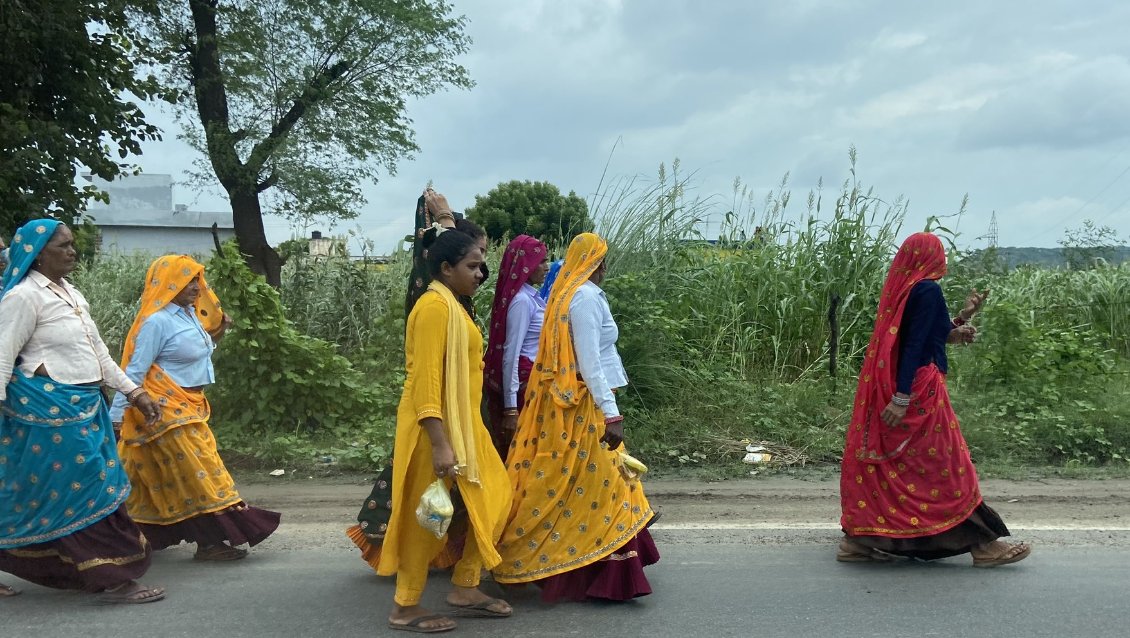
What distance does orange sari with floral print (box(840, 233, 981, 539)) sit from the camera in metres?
4.77

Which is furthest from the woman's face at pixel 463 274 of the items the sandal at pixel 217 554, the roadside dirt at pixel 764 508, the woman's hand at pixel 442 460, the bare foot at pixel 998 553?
the bare foot at pixel 998 553

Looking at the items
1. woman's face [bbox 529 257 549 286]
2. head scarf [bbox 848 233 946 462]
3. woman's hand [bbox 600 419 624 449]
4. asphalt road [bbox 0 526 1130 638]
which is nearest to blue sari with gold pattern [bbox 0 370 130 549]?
asphalt road [bbox 0 526 1130 638]

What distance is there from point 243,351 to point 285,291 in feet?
14.6

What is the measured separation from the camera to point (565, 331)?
4.39 meters

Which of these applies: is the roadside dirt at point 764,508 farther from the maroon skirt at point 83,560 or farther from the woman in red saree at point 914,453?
the maroon skirt at point 83,560

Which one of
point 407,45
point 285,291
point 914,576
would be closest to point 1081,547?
point 914,576

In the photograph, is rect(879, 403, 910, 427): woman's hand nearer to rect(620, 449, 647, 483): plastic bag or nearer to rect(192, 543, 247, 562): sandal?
rect(620, 449, 647, 483): plastic bag

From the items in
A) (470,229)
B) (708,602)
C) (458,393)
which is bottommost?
(708,602)

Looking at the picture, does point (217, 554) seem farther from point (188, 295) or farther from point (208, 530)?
point (188, 295)

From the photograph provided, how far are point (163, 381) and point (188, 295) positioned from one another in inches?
19.7

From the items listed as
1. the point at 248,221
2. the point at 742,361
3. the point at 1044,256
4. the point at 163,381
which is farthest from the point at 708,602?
the point at 248,221

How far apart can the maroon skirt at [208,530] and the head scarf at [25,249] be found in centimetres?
150

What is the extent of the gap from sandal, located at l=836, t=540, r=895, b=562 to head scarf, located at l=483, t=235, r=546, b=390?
2.08 meters

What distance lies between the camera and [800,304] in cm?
976
